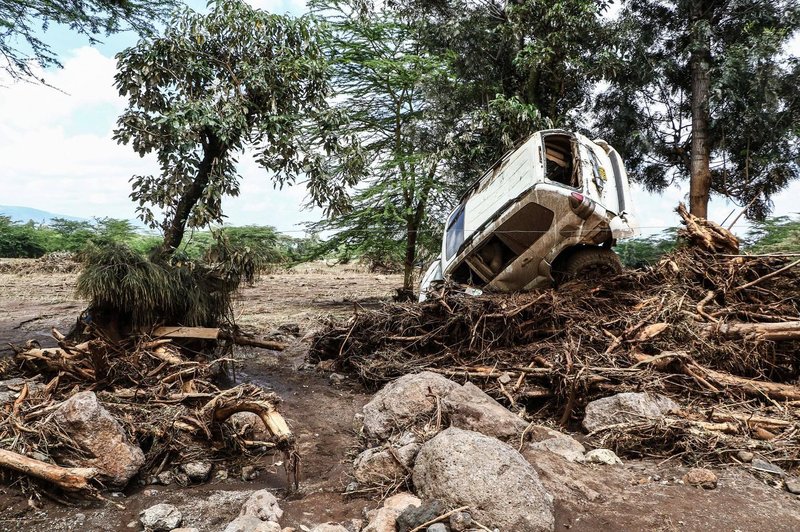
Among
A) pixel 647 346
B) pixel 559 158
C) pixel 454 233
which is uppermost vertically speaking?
pixel 559 158

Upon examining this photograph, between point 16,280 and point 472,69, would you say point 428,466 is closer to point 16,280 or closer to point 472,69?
point 472,69

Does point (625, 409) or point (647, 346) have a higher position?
point (647, 346)

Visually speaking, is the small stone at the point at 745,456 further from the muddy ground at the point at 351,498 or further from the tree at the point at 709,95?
the tree at the point at 709,95

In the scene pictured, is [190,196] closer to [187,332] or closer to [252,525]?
[187,332]

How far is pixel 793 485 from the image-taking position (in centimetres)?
Result: 320

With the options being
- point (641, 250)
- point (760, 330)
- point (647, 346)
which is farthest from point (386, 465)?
point (641, 250)

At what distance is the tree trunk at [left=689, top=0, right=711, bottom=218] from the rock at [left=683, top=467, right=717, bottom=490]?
9.32m

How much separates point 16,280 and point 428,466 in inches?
657


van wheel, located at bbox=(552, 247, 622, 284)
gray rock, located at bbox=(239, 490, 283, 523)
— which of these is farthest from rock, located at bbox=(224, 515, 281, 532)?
van wheel, located at bbox=(552, 247, 622, 284)

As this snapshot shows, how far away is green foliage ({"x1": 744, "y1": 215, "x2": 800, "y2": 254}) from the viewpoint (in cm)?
911

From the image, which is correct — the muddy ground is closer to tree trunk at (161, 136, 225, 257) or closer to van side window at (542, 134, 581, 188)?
tree trunk at (161, 136, 225, 257)

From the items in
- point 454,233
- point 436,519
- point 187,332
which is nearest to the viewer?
point 436,519

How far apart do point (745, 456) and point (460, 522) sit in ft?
7.70

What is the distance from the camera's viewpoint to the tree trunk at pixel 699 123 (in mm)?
10875
